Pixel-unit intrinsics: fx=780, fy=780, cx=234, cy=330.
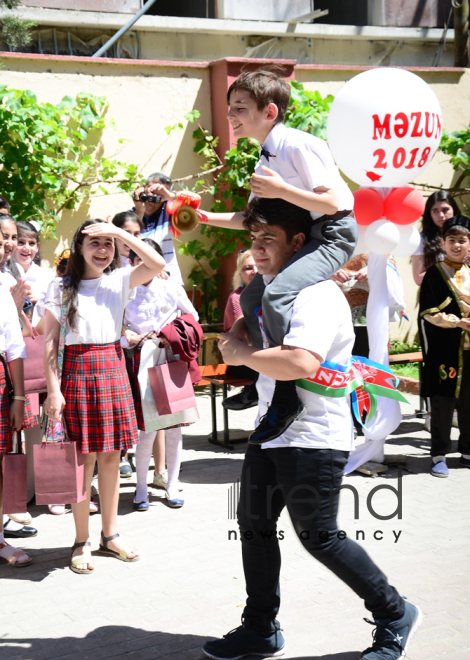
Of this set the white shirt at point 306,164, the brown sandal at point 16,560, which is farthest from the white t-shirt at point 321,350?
the brown sandal at point 16,560

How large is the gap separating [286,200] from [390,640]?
1.74 m

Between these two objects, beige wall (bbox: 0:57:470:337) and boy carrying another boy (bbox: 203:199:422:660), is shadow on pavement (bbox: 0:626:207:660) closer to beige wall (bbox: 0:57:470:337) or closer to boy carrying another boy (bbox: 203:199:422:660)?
boy carrying another boy (bbox: 203:199:422:660)

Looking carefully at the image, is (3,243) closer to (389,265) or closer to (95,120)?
(389,265)

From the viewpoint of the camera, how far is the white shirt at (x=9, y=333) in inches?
165

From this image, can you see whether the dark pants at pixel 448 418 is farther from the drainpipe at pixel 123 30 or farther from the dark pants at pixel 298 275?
the drainpipe at pixel 123 30

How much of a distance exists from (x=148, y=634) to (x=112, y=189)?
246 inches

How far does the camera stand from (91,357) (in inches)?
164

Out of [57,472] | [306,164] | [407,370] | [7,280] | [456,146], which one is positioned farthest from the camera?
[456,146]

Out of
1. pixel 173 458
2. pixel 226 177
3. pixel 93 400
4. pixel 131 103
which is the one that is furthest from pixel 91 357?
pixel 131 103

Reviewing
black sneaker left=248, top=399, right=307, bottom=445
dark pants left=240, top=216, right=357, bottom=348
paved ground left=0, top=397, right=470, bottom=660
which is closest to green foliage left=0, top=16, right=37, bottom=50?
paved ground left=0, top=397, right=470, bottom=660

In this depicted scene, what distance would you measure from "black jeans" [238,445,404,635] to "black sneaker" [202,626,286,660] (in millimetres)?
34

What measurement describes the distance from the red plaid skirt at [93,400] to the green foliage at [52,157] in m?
4.39

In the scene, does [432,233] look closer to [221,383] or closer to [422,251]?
[422,251]

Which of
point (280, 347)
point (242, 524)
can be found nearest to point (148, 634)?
point (242, 524)
